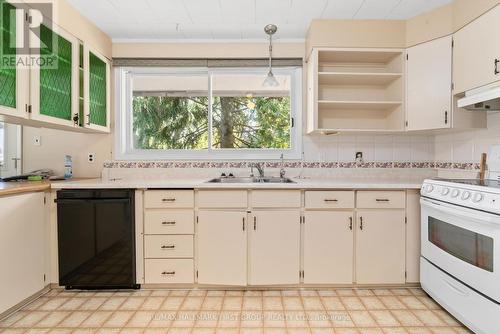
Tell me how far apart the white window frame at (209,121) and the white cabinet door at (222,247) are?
2.57 feet

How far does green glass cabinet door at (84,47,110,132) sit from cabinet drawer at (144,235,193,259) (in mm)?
1116

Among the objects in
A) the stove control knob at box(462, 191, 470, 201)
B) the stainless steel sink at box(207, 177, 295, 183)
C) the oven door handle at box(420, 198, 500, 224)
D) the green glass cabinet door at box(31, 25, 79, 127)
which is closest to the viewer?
the oven door handle at box(420, 198, 500, 224)

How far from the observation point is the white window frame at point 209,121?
291 centimetres

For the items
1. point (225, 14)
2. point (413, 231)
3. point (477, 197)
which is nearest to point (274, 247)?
point (413, 231)

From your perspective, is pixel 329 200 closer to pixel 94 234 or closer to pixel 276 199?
pixel 276 199

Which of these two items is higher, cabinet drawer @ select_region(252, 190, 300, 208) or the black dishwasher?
cabinet drawer @ select_region(252, 190, 300, 208)

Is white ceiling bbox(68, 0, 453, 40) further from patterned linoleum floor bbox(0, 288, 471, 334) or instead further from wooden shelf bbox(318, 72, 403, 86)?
patterned linoleum floor bbox(0, 288, 471, 334)

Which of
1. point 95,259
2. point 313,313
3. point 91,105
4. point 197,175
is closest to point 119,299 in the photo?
point 95,259

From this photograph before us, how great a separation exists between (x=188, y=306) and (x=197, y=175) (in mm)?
1197

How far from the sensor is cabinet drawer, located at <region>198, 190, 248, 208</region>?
2.28 metres

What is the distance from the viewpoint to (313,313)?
78.6 inches

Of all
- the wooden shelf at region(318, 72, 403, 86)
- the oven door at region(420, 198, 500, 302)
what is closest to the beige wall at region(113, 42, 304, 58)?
the wooden shelf at region(318, 72, 403, 86)

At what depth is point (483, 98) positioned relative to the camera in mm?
1875

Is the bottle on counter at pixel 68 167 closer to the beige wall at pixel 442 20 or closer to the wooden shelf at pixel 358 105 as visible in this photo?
the wooden shelf at pixel 358 105
